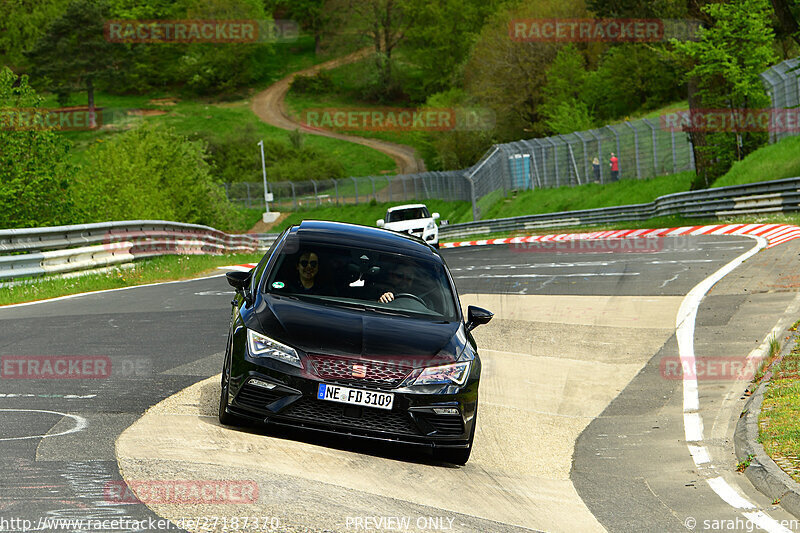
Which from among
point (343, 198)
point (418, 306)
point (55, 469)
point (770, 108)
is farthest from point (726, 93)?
point (343, 198)

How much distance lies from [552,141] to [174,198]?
1989 cm

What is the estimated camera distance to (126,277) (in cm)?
2148

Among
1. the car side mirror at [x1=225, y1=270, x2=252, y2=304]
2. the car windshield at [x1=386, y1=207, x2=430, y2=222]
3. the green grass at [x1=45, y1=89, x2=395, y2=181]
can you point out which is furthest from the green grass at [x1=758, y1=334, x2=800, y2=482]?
the green grass at [x1=45, y1=89, x2=395, y2=181]

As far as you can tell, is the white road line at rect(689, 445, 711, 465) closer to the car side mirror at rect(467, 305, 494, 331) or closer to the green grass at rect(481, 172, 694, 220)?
the car side mirror at rect(467, 305, 494, 331)

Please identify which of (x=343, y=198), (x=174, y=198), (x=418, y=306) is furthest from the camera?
(x=343, y=198)

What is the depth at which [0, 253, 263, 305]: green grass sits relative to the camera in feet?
57.3

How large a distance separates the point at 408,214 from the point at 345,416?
2553 cm

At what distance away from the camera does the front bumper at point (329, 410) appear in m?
6.91

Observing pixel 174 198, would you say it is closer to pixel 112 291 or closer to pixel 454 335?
pixel 112 291

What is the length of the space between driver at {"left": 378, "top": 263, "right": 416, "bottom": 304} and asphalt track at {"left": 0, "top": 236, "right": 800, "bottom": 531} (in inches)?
50.6

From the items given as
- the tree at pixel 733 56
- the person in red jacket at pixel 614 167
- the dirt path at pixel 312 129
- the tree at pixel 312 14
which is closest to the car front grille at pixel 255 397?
the tree at pixel 733 56

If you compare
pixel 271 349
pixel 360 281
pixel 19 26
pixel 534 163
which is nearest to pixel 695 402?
pixel 360 281

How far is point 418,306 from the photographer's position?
811 cm

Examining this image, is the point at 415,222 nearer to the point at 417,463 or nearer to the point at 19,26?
the point at 417,463
